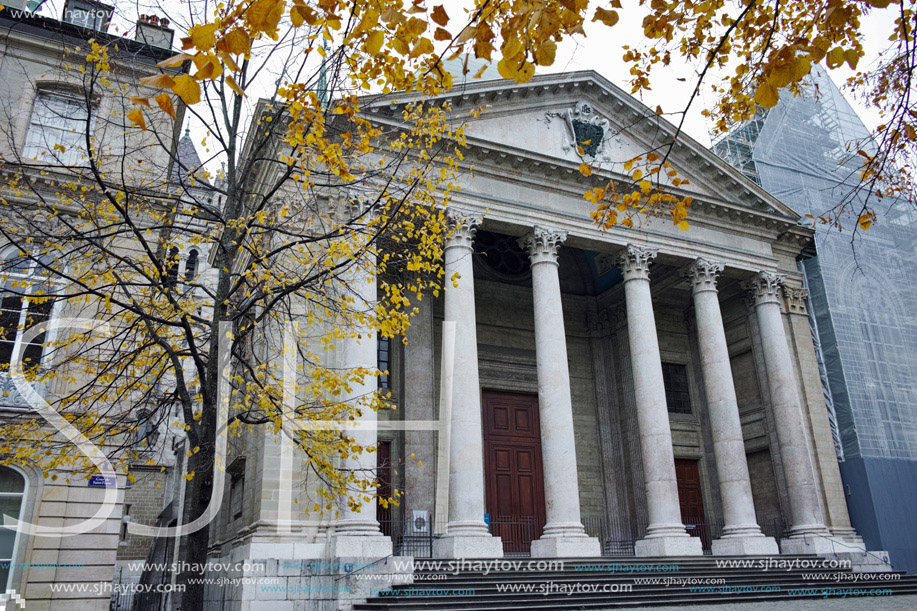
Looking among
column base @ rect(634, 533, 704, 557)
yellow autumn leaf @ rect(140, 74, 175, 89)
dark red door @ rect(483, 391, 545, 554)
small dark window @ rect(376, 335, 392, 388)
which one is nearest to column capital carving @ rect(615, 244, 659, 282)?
dark red door @ rect(483, 391, 545, 554)

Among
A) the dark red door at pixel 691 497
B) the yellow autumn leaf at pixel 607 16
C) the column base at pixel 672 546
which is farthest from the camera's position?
the dark red door at pixel 691 497

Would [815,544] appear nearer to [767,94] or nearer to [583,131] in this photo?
[583,131]

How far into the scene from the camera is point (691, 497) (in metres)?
23.6

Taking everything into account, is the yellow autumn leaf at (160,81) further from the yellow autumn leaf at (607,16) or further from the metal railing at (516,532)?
the metal railing at (516,532)

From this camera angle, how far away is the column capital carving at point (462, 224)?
17234mm

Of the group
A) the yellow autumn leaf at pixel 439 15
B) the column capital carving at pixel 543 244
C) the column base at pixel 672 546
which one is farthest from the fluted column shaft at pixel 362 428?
the yellow autumn leaf at pixel 439 15

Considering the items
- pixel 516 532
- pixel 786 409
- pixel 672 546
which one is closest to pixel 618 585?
pixel 672 546

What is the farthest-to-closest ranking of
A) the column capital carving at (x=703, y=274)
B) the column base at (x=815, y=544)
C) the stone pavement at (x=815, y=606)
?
the column capital carving at (x=703, y=274) → the column base at (x=815, y=544) → the stone pavement at (x=815, y=606)

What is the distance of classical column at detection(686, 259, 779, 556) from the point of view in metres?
18.2

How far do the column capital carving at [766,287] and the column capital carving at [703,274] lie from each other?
1878mm

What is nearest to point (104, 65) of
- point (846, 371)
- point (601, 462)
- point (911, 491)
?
point (601, 462)

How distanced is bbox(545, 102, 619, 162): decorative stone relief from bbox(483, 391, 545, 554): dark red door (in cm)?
826

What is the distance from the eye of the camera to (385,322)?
10.4 meters

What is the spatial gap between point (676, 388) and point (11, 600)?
20842 mm
